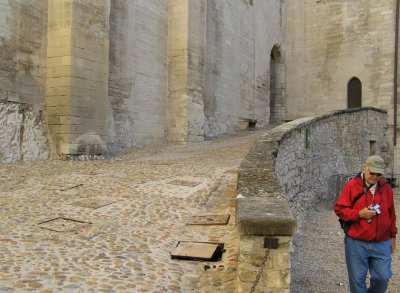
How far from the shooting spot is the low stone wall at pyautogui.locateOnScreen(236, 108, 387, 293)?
11.0ft

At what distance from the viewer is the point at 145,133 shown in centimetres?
1363

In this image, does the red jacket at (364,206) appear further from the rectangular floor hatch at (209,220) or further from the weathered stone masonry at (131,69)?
the weathered stone masonry at (131,69)

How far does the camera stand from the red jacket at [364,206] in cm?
366

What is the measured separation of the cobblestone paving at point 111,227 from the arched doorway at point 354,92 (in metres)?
12.4

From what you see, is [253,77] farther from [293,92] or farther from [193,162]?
[193,162]

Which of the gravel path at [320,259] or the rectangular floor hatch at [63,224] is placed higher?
the rectangular floor hatch at [63,224]

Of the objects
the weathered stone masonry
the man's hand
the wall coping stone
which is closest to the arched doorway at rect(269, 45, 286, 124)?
the weathered stone masonry

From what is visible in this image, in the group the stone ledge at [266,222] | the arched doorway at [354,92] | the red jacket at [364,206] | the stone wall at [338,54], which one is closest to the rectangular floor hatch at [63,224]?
the stone ledge at [266,222]

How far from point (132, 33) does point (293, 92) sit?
34.8 ft

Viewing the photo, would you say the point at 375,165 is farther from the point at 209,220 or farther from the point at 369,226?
the point at 209,220

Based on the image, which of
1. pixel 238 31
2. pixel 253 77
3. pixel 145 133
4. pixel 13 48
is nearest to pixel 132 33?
pixel 145 133

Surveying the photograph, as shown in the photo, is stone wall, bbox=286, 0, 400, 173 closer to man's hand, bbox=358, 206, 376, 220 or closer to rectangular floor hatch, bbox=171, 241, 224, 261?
rectangular floor hatch, bbox=171, 241, 224, 261

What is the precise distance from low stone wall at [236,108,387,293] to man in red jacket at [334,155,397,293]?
1.68 feet

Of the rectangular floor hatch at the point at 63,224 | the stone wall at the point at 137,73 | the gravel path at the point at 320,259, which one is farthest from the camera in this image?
the stone wall at the point at 137,73
